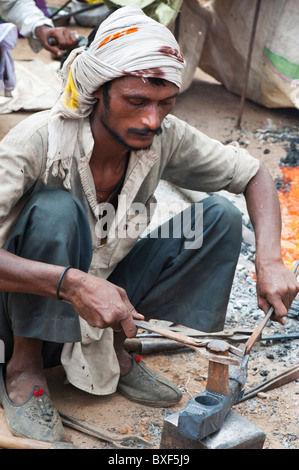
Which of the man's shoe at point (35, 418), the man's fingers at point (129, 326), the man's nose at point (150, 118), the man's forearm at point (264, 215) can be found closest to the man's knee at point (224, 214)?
the man's forearm at point (264, 215)

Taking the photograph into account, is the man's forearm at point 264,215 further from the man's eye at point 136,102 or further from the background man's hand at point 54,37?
the background man's hand at point 54,37

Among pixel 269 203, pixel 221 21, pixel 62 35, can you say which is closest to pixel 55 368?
pixel 269 203

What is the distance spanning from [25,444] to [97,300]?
0.64m

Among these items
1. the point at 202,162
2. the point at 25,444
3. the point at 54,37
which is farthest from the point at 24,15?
the point at 25,444

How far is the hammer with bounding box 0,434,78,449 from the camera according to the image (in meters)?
2.34

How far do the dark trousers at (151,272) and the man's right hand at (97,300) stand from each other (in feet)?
0.60

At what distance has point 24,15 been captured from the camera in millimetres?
5117

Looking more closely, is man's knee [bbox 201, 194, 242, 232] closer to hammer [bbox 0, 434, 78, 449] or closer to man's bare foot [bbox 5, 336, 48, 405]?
man's bare foot [bbox 5, 336, 48, 405]

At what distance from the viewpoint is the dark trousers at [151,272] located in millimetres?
2414

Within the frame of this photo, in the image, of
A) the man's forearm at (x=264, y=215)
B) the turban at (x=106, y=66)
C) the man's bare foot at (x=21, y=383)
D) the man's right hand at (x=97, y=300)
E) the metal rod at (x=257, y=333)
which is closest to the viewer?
the man's right hand at (x=97, y=300)

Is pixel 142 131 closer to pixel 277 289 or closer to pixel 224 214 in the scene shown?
pixel 224 214

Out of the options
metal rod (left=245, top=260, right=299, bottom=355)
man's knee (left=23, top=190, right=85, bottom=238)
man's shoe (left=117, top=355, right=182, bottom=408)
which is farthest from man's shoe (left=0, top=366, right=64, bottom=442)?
metal rod (left=245, top=260, right=299, bottom=355)

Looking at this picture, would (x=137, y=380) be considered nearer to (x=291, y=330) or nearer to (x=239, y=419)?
(x=239, y=419)

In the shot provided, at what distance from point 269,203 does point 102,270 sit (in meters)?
0.83
